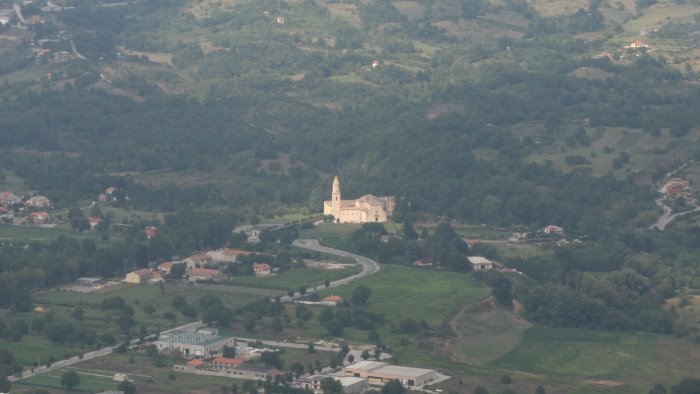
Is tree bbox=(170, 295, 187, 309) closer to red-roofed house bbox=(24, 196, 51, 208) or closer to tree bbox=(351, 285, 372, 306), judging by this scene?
tree bbox=(351, 285, 372, 306)

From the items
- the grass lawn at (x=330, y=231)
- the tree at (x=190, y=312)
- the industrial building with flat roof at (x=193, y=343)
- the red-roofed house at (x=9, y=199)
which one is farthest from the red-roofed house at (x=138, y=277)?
the red-roofed house at (x=9, y=199)

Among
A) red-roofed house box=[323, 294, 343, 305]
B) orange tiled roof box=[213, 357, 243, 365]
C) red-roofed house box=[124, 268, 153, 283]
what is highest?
red-roofed house box=[124, 268, 153, 283]

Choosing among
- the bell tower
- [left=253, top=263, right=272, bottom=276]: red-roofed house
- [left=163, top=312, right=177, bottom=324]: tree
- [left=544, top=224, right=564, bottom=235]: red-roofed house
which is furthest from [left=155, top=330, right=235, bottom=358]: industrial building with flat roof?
[left=544, top=224, right=564, bottom=235]: red-roofed house

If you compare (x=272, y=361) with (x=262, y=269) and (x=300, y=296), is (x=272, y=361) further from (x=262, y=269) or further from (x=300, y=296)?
(x=262, y=269)

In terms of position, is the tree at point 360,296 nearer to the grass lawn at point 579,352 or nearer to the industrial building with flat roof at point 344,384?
the grass lawn at point 579,352

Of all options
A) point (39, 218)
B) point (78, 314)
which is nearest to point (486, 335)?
point (78, 314)

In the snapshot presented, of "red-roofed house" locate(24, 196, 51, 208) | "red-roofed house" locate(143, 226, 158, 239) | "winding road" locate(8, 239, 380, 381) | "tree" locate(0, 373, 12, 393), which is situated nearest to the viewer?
"tree" locate(0, 373, 12, 393)
